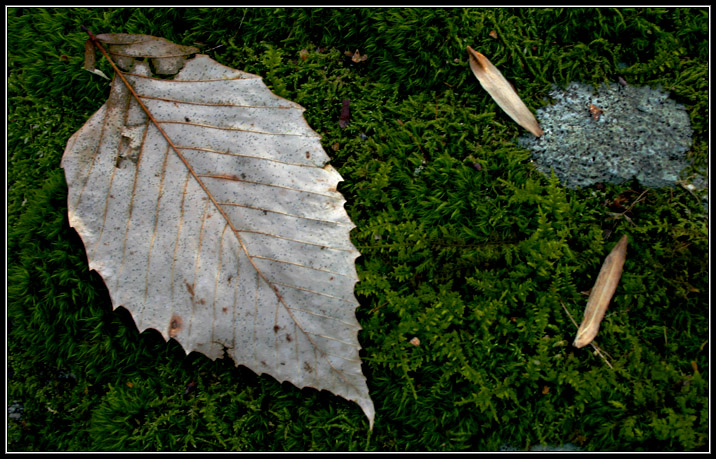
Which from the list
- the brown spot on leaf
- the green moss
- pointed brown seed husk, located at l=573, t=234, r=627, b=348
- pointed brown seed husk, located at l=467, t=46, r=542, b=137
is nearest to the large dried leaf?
the brown spot on leaf

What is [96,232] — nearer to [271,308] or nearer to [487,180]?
[271,308]

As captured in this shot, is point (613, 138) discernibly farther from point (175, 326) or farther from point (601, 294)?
point (175, 326)

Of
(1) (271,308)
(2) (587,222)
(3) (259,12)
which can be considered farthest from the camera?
(3) (259,12)

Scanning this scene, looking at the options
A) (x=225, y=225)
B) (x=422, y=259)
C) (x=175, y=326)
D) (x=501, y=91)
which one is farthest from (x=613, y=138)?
(x=175, y=326)

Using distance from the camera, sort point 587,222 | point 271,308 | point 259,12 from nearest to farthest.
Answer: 1. point 271,308
2. point 587,222
3. point 259,12

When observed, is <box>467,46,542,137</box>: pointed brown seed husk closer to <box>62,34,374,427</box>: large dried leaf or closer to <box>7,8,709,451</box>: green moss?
<box>7,8,709,451</box>: green moss

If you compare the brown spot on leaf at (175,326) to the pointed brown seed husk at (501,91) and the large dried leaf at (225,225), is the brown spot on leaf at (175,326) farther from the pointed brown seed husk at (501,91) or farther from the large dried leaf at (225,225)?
the pointed brown seed husk at (501,91)

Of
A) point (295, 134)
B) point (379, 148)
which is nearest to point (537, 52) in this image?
point (379, 148)

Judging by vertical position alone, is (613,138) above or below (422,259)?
above
